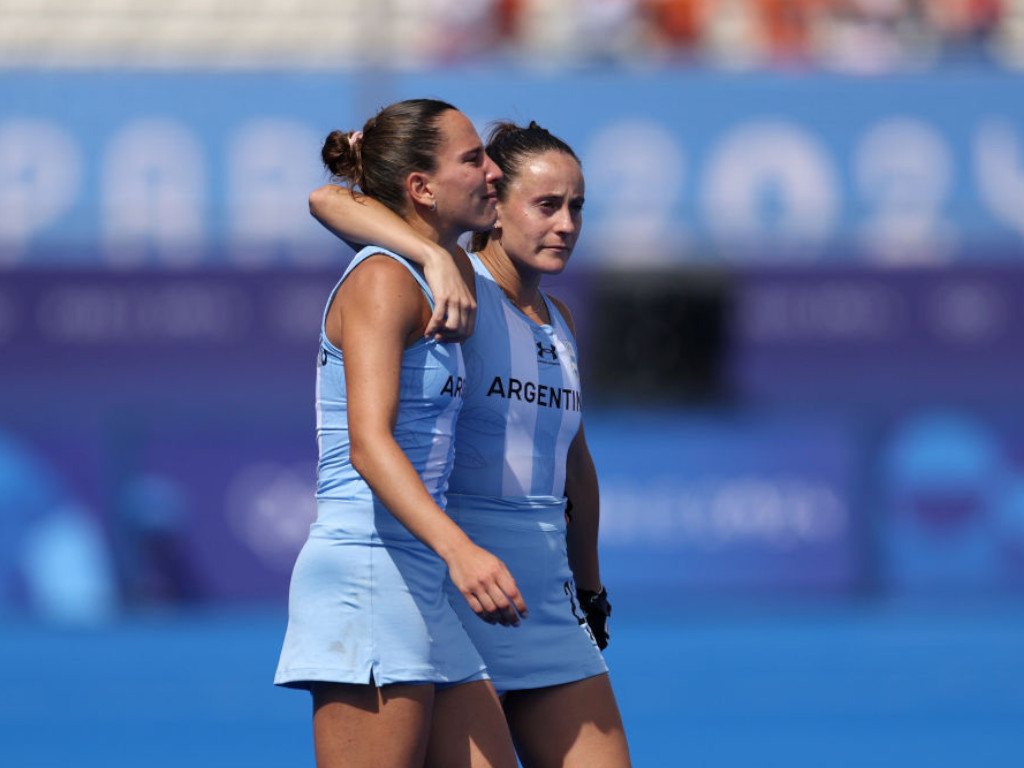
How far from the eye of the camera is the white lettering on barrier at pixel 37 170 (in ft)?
39.1

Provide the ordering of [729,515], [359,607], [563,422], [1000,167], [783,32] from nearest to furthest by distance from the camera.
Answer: [359,607] → [563,422] → [729,515] → [1000,167] → [783,32]

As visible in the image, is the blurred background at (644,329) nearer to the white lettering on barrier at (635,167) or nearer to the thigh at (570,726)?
the white lettering on barrier at (635,167)

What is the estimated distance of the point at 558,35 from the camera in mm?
13672

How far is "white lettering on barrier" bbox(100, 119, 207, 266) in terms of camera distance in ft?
38.2

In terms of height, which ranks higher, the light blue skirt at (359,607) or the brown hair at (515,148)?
the brown hair at (515,148)

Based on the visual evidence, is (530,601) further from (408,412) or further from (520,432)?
(408,412)

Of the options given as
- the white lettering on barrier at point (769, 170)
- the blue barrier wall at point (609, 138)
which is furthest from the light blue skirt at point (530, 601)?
the white lettering on barrier at point (769, 170)

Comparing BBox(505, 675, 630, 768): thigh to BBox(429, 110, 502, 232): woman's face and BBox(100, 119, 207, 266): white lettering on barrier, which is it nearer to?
BBox(429, 110, 502, 232): woman's face

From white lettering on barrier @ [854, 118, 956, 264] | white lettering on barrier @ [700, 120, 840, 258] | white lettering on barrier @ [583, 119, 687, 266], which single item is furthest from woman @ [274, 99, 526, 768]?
white lettering on barrier @ [854, 118, 956, 264]

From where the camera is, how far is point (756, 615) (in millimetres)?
10438

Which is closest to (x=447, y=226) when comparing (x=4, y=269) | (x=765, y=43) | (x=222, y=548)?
(x=222, y=548)

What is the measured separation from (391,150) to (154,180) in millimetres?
9344

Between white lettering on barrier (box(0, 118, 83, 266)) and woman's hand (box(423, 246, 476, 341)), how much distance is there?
939 cm

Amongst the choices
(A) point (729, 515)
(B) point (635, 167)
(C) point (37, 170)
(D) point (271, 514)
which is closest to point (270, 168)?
(C) point (37, 170)
